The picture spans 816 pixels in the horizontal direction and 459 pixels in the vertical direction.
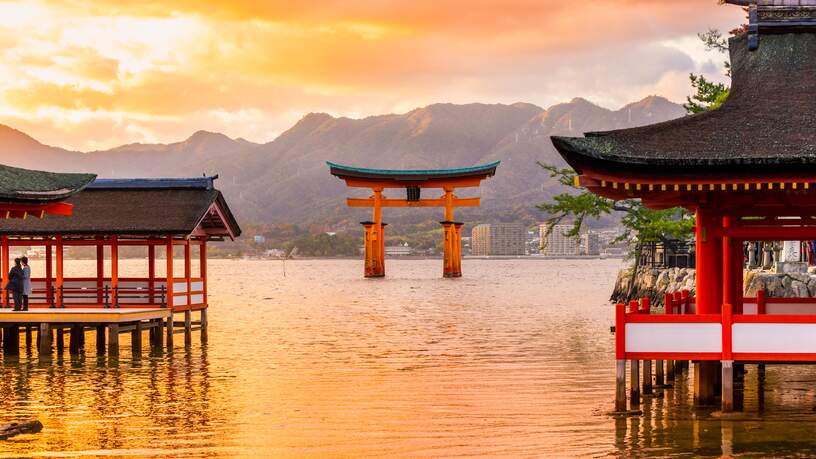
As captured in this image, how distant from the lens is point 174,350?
102ft

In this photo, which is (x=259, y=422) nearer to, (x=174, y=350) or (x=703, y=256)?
(x=703, y=256)

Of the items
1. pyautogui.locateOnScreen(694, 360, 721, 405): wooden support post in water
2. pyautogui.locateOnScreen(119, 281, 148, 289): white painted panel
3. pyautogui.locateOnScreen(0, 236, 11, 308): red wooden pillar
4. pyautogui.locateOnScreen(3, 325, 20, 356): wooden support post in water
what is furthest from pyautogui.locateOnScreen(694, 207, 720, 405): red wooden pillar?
pyautogui.locateOnScreen(0, 236, 11, 308): red wooden pillar

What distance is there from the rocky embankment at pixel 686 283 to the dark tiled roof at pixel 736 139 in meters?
16.9

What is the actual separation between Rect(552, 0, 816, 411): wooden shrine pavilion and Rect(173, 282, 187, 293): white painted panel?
16.2 m

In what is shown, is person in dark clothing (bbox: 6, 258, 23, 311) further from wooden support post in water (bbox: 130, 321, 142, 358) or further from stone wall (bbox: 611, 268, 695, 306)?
stone wall (bbox: 611, 268, 695, 306)

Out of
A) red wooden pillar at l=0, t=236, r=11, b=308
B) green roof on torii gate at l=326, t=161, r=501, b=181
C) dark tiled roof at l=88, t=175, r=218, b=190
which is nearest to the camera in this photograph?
red wooden pillar at l=0, t=236, r=11, b=308

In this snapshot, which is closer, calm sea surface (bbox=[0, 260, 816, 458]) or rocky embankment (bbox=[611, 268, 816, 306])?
calm sea surface (bbox=[0, 260, 816, 458])

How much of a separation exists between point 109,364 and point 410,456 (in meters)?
13.7

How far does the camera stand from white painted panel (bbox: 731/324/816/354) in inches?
658

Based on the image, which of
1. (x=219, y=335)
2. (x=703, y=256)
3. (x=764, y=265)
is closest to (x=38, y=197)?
(x=703, y=256)

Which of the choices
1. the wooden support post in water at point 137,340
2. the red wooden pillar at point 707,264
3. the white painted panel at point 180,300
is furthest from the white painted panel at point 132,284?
the red wooden pillar at point 707,264

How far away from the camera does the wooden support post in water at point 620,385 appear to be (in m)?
17.3

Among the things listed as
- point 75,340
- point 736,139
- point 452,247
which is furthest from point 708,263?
point 452,247

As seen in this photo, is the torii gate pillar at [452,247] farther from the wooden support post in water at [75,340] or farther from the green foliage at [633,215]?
the wooden support post in water at [75,340]
